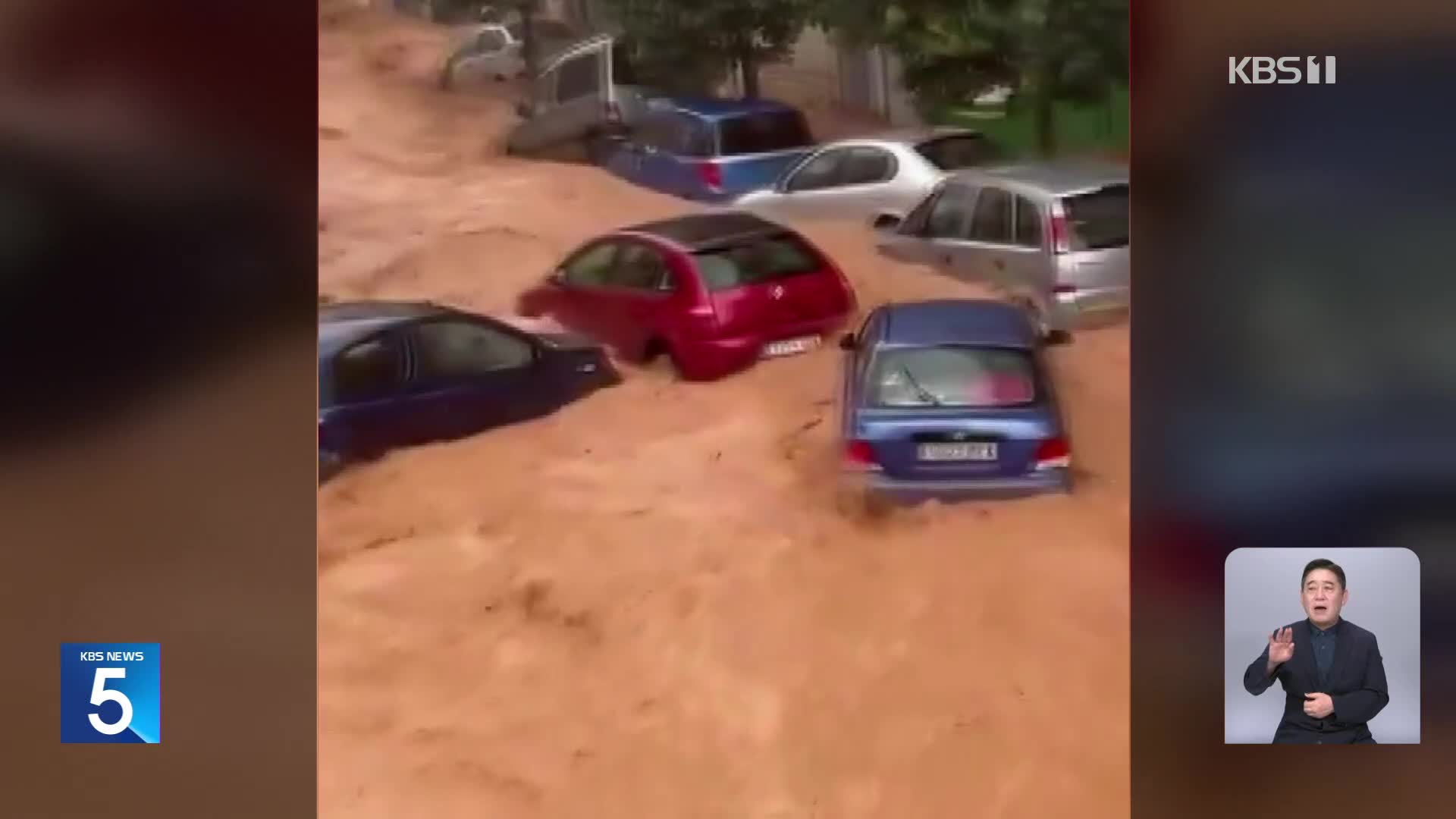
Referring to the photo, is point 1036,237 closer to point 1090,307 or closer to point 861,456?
point 1090,307

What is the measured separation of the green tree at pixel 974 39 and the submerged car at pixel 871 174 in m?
0.08

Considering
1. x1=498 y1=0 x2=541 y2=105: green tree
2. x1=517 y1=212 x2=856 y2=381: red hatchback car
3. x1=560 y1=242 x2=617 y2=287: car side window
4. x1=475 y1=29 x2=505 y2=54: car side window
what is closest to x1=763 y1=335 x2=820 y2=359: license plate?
x1=517 y1=212 x2=856 y2=381: red hatchback car

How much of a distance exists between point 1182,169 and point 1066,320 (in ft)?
1.18

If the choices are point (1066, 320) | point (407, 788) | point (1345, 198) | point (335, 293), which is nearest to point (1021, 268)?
point (1066, 320)

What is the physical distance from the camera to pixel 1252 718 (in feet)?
9.30

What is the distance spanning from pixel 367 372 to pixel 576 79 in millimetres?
704

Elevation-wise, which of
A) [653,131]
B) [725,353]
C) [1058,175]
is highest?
[653,131]

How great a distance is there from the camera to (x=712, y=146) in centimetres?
287

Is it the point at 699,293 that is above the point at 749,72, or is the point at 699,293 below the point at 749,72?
below

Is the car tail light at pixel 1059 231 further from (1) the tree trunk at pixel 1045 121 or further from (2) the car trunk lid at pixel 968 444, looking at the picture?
(2) the car trunk lid at pixel 968 444

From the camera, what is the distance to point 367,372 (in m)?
2.87

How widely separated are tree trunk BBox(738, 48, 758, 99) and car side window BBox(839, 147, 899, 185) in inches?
8.9

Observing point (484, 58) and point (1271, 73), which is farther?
point (484, 58)

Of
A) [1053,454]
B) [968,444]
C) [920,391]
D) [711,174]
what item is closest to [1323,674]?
[1053,454]
